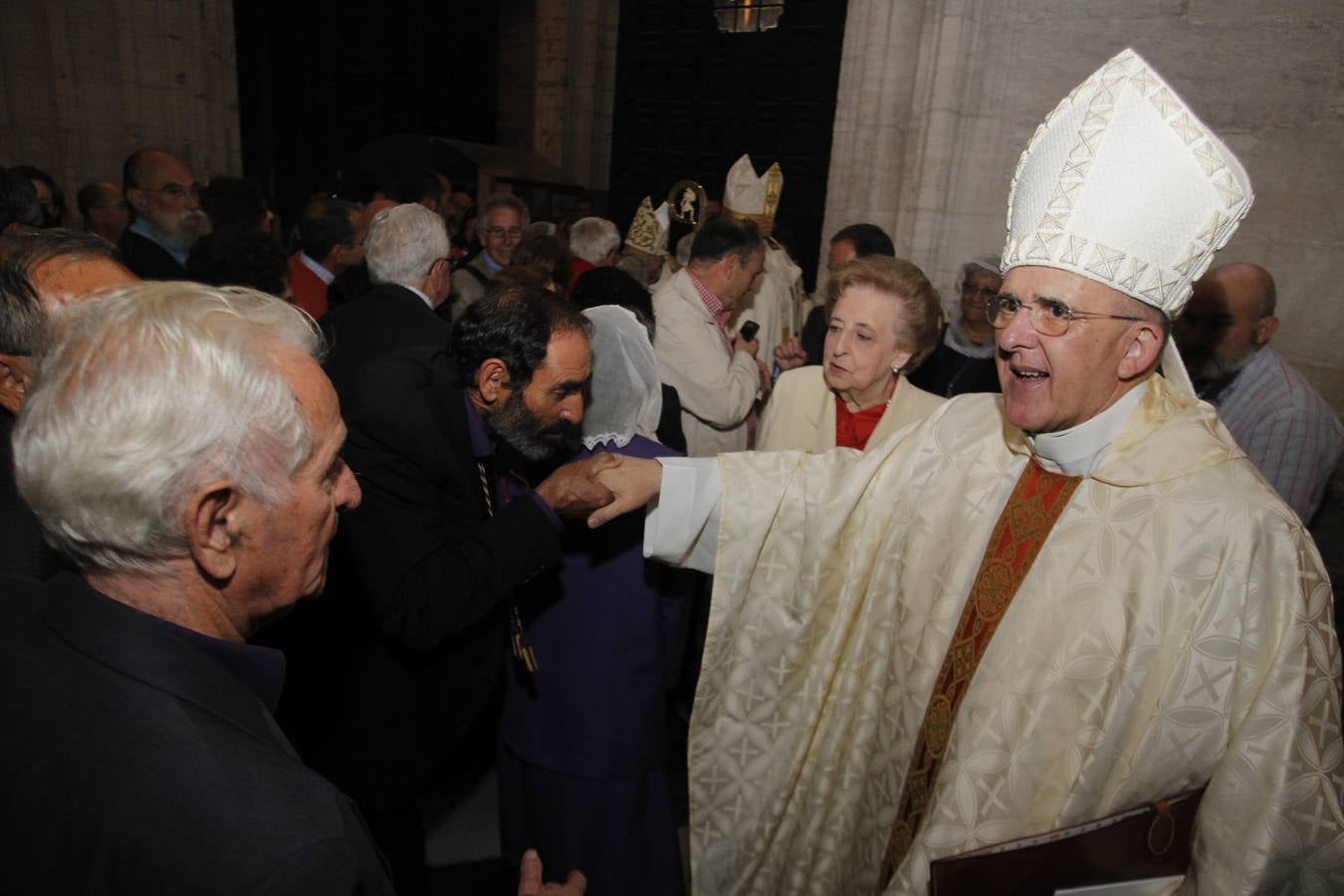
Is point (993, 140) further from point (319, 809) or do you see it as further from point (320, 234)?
point (319, 809)

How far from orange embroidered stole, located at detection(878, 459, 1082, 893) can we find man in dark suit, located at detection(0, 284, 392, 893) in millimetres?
1327

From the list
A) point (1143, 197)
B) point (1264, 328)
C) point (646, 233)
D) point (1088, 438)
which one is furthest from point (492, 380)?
point (646, 233)

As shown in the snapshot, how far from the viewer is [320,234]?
4.81 m

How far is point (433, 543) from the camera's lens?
1815mm

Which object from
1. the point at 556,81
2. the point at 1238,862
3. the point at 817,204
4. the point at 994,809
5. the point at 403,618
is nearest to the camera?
the point at 1238,862

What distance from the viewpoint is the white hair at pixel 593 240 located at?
5500mm

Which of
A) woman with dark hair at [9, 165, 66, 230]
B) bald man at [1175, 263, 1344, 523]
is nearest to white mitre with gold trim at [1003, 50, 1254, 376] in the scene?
bald man at [1175, 263, 1344, 523]

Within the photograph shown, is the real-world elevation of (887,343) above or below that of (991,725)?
above

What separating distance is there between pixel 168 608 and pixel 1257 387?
3.82 m

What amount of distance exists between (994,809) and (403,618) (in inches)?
51.4

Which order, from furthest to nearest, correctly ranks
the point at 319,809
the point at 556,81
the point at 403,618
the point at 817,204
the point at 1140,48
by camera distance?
the point at 556,81
the point at 817,204
the point at 1140,48
the point at 403,618
the point at 319,809

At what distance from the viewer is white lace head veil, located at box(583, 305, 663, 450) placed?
228 cm

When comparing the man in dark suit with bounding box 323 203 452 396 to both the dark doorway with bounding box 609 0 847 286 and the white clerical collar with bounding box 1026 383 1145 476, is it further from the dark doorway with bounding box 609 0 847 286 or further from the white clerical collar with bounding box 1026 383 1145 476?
the dark doorway with bounding box 609 0 847 286

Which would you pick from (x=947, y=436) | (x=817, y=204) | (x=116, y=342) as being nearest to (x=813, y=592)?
(x=947, y=436)
